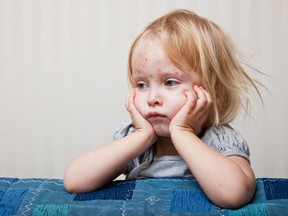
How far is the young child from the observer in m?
1.24

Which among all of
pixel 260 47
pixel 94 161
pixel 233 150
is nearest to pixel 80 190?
pixel 94 161

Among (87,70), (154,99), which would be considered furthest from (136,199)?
(87,70)

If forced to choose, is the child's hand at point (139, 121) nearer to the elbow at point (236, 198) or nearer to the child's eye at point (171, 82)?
the child's eye at point (171, 82)

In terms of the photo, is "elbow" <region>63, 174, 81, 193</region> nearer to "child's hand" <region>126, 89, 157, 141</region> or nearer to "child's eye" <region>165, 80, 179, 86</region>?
"child's hand" <region>126, 89, 157, 141</region>

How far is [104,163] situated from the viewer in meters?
1.27

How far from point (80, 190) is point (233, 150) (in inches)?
13.9

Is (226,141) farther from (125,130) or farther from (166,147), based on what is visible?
(125,130)

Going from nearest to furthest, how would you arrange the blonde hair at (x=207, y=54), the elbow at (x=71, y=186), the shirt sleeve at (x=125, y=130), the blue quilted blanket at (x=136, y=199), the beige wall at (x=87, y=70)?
the blue quilted blanket at (x=136, y=199) < the elbow at (x=71, y=186) < the blonde hair at (x=207, y=54) < the shirt sleeve at (x=125, y=130) < the beige wall at (x=87, y=70)

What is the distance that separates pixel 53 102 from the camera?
210cm

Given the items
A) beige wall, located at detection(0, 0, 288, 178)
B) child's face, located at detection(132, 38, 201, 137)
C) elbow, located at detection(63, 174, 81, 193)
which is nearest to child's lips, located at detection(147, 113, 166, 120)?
child's face, located at detection(132, 38, 201, 137)

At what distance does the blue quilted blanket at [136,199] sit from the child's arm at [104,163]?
2 cm

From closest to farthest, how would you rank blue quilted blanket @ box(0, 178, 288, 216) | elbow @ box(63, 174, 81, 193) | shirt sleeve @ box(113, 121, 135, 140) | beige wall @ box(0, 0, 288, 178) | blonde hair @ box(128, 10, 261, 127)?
blue quilted blanket @ box(0, 178, 288, 216) < elbow @ box(63, 174, 81, 193) < blonde hair @ box(128, 10, 261, 127) < shirt sleeve @ box(113, 121, 135, 140) < beige wall @ box(0, 0, 288, 178)

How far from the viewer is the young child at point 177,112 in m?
1.24

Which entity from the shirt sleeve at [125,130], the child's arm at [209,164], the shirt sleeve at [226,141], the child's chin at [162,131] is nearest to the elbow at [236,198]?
the child's arm at [209,164]
